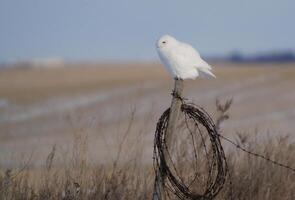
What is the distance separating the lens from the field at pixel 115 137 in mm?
7820

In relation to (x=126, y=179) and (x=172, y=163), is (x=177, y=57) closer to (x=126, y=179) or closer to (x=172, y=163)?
(x=172, y=163)

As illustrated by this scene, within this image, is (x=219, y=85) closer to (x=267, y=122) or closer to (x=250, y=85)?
(x=250, y=85)

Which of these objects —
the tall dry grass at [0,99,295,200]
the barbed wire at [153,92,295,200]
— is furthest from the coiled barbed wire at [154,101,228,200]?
the tall dry grass at [0,99,295,200]

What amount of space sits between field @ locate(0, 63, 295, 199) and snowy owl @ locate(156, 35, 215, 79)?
1245 mm

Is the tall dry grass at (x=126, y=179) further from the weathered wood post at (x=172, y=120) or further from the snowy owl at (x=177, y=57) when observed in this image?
the snowy owl at (x=177, y=57)

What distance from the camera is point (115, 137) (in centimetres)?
1770

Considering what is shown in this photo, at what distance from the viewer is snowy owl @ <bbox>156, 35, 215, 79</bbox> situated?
21.4 feet

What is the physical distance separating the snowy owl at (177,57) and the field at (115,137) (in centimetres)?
125

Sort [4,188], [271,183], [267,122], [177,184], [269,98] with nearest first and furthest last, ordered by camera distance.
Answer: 1. [177,184]
2. [4,188]
3. [271,183]
4. [267,122]
5. [269,98]

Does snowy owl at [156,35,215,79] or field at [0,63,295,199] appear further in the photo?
field at [0,63,295,199]

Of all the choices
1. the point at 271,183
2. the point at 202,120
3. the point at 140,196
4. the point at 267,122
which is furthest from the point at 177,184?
the point at 267,122

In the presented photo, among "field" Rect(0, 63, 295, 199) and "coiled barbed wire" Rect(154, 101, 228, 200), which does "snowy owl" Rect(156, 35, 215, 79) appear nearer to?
"coiled barbed wire" Rect(154, 101, 228, 200)

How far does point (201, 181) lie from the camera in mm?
7727

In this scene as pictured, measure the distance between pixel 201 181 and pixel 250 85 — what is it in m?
39.7
